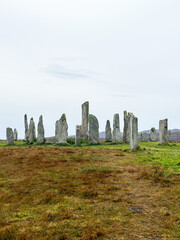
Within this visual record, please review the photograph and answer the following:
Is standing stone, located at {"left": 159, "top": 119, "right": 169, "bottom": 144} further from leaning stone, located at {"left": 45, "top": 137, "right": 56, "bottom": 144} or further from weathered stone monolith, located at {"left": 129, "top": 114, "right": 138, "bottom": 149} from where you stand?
leaning stone, located at {"left": 45, "top": 137, "right": 56, "bottom": 144}

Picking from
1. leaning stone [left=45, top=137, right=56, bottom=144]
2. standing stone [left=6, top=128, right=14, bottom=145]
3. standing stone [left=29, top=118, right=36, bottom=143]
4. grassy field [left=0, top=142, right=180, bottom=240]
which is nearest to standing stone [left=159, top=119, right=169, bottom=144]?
leaning stone [left=45, top=137, right=56, bottom=144]

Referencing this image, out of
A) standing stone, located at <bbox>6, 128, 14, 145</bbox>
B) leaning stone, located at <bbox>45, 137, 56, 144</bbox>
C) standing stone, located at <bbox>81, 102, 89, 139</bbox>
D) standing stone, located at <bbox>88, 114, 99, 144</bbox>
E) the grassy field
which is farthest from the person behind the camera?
standing stone, located at <bbox>81, 102, 89, 139</bbox>

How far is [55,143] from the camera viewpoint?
108 feet

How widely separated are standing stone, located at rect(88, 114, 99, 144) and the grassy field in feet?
56.2

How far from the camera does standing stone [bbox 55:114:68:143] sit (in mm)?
32000

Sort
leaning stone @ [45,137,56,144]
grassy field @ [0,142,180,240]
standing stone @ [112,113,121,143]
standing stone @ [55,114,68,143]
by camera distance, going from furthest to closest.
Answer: leaning stone @ [45,137,56,144], standing stone @ [112,113,121,143], standing stone @ [55,114,68,143], grassy field @ [0,142,180,240]

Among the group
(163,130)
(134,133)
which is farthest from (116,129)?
(134,133)

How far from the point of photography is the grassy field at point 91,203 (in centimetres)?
615

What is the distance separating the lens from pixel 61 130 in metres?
32.1

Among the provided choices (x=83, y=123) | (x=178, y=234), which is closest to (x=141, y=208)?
(x=178, y=234)

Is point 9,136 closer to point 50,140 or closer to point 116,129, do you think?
point 50,140

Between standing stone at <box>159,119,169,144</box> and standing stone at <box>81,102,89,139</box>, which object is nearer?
standing stone at <box>159,119,169,144</box>

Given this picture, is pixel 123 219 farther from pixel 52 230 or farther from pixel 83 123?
pixel 83 123

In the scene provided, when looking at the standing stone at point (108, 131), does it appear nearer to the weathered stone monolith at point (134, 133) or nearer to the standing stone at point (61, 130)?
the standing stone at point (61, 130)
